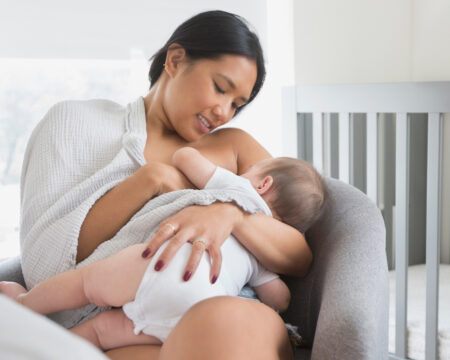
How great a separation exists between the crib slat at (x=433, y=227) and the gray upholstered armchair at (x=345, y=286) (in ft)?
1.47

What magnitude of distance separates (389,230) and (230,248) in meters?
1.54

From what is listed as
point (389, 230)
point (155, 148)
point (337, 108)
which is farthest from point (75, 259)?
point (389, 230)

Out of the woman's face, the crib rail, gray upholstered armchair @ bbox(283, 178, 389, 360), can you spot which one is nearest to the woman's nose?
the woman's face

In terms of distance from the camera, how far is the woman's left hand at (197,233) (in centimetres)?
95

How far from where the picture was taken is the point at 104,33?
2336mm

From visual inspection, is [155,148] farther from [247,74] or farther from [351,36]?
[351,36]

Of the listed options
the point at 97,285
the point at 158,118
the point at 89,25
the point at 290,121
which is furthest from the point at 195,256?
the point at 89,25

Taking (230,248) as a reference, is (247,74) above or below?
above

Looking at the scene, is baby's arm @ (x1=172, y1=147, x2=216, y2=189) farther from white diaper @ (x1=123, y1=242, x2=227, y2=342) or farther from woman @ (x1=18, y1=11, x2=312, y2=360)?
white diaper @ (x1=123, y1=242, x2=227, y2=342)

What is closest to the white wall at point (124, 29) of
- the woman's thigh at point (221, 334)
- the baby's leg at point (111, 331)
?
the baby's leg at point (111, 331)

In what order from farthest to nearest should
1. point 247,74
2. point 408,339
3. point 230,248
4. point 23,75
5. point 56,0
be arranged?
point 23,75 < point 56,0 < point 408,339 < point 247,74 < point 230,248

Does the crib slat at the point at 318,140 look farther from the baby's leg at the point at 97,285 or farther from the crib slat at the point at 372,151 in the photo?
the baby's leg at the point at 97,285

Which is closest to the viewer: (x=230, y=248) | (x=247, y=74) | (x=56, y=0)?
(x=230, y=248)

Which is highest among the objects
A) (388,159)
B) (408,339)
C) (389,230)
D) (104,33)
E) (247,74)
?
(104,33)
